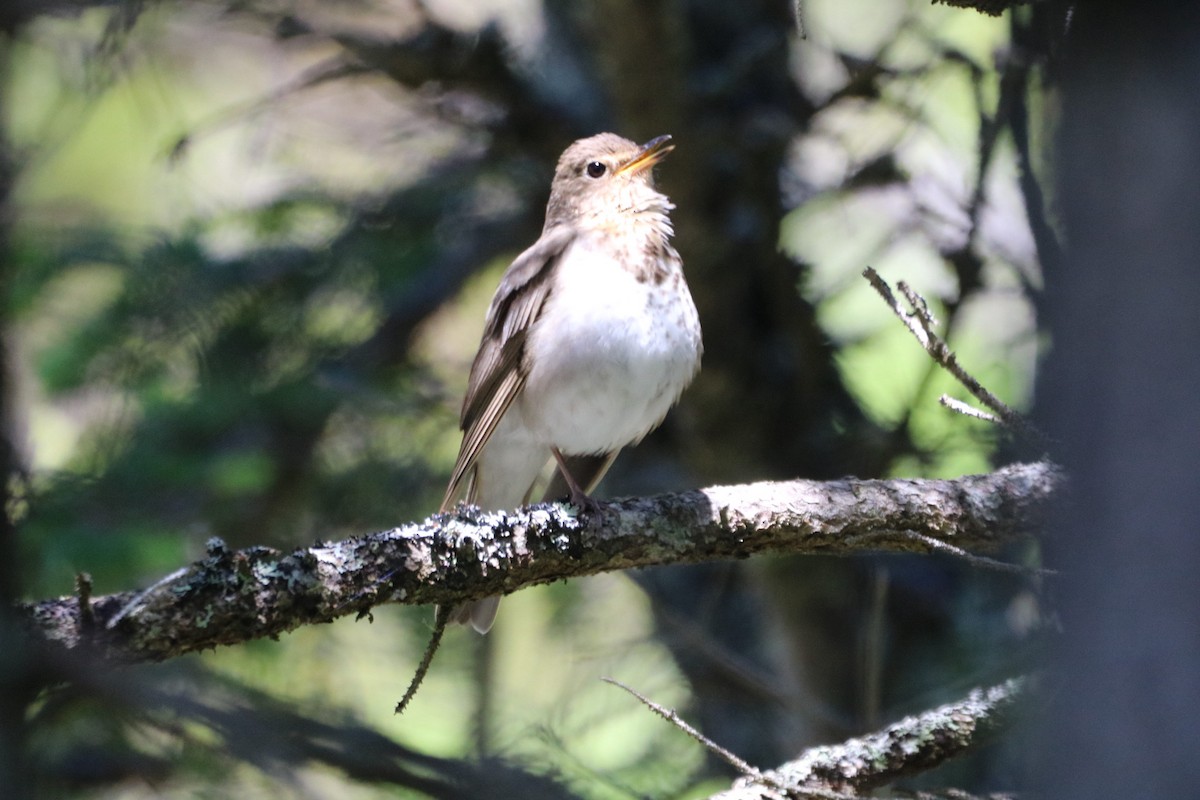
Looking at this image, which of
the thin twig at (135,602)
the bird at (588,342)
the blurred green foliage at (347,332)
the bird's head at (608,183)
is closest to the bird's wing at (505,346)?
the bird at (588,342)

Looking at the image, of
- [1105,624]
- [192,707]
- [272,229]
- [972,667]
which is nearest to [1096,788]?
[1105,624]

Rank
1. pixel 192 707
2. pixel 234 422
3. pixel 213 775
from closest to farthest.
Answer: pixel 192 707 → pixel 213 775 → pixel 234 422

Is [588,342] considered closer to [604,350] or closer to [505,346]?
[604,350]

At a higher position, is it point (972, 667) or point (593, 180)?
point (593, 180)

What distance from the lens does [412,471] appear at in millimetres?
5324

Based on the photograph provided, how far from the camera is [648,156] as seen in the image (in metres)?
4.32

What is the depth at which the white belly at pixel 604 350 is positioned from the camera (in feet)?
12.5

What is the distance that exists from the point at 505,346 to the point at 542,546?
1256 millimetres

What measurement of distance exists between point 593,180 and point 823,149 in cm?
177

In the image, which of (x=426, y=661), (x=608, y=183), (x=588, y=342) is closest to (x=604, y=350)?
(x=588, y=342)

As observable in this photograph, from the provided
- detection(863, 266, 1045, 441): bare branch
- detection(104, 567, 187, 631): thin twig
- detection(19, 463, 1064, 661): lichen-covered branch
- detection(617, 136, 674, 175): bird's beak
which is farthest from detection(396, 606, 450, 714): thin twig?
detection(617, 136, 674, 175): bird's beak

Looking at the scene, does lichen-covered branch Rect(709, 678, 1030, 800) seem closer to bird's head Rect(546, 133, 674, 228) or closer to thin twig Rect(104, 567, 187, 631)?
thin twig Rect(104, 567, 187, 631)

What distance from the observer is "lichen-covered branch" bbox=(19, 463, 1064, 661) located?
2164 millimetres

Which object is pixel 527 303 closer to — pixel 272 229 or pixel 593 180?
pixel 593 180
